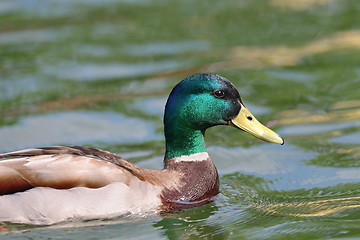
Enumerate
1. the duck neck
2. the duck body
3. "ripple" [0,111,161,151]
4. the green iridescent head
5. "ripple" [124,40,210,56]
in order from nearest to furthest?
the duck body, the green iridescent head, the duck neck, "ripple" [0,111,161,151], "ripple" [124,40,210,56]

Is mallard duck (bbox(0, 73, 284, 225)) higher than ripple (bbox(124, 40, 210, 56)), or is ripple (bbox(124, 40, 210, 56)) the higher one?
ripple (bbox(124, 40, 210, 56))

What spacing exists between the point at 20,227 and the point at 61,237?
1.25 feet

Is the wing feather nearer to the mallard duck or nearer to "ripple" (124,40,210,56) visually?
the mallard duck

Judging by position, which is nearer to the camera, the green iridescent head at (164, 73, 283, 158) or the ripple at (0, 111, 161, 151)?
the green iridescent head at (164, 73, 283, 158)

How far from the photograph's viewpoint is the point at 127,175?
661 centimetres

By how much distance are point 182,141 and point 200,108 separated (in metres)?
0.38

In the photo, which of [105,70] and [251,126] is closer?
[251,126]

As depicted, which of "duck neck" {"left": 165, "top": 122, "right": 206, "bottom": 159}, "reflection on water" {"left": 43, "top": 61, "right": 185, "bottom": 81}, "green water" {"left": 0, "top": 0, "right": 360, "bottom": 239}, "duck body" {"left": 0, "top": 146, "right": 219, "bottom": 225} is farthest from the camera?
"reflection on water" {"left": 43, "top": 61, "right": 185, "bottom": 81}

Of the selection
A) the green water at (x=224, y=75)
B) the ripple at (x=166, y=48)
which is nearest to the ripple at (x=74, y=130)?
the green water at (x=224, y=75)

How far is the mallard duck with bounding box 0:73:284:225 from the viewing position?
20.9ft

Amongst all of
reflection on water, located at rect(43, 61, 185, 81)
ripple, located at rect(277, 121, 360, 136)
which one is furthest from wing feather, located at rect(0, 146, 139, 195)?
reflection on water, located at rect(43, 61, 185, 81)

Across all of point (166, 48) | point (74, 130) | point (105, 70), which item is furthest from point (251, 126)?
point (166, 48)

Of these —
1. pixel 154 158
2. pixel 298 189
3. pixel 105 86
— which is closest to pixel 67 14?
pixel 105 86

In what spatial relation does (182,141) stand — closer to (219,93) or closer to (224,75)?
(219,93)
